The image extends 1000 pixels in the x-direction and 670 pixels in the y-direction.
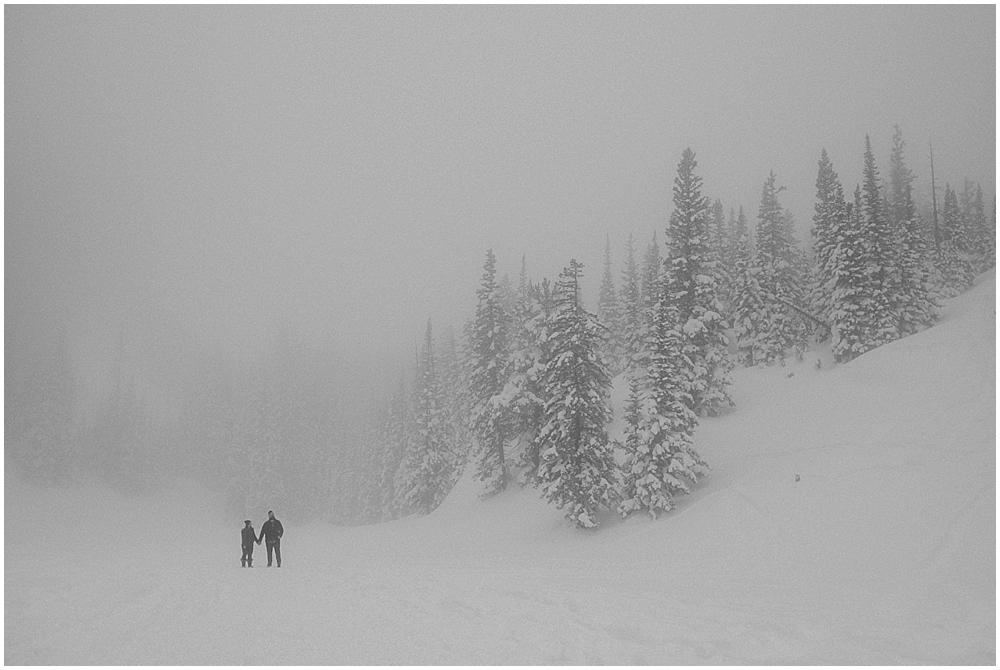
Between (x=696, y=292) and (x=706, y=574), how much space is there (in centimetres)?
2112

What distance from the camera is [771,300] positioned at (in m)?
39.8

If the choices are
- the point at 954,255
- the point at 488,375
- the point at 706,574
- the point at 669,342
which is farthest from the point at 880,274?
the point at 706,574

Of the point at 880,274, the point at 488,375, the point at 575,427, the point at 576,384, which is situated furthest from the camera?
the point at 488,375

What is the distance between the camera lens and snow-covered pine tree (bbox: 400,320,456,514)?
46.3 meters

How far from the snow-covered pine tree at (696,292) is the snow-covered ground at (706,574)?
2.05m

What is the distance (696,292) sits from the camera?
33906mm

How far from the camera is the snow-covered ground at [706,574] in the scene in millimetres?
8203

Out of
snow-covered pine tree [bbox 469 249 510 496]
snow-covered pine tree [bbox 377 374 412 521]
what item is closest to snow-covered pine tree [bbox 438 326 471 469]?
snow-covered pine tree [bbox 469 249 510 496]

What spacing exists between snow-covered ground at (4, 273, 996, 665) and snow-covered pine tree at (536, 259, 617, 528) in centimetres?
168

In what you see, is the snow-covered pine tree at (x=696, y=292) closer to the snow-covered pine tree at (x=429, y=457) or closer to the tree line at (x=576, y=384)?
the tree line at (x=576, y=384)

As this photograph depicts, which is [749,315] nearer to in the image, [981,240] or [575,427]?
[575,427]

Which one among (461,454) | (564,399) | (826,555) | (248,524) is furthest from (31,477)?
(826,555)

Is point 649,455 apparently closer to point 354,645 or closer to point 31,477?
point 354,645

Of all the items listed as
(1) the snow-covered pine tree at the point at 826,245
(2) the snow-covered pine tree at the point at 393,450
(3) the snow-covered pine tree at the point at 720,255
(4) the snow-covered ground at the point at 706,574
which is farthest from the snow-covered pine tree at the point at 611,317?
(4) the snow-covered ground at the point at 706,574
